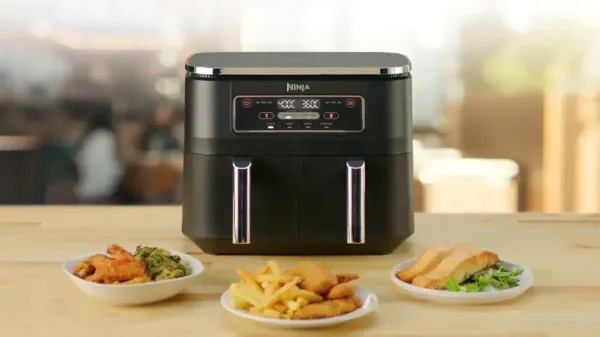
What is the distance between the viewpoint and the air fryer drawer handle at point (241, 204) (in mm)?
1404

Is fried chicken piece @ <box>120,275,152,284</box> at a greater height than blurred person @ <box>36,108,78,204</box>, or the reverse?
blurred person @ <box>36,108,78,204</box>

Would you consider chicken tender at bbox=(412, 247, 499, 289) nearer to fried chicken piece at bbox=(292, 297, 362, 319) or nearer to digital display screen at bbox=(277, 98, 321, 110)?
fried chicken piece at bbox=(292, 297, 362, 319)

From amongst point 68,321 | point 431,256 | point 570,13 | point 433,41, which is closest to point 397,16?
point 433,41

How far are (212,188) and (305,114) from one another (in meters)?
0.18

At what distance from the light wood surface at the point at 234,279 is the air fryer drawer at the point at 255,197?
4 centimetres

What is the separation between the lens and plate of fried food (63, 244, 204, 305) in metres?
1.19

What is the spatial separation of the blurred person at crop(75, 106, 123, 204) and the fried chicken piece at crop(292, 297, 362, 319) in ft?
5.91

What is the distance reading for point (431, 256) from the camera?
129cm

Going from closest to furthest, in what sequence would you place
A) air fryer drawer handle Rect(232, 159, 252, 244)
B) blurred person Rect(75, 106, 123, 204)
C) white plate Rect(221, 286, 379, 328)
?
1. white plate Rect(221, 286, 379, 328)
2. air fryer drawer handle Rect(232, 159, 252, 244)
3. blurred person Rect(75, 106, 123, 204)

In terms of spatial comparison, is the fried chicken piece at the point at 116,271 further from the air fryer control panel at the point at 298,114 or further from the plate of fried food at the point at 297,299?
the air fryer control panel at the point at 298,114

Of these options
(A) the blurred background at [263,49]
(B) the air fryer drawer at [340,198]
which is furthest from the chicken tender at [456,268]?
(A) the blurred background at [263,49]

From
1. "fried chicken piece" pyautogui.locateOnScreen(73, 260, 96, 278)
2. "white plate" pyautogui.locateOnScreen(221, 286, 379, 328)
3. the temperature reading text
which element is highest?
the temperature reading text

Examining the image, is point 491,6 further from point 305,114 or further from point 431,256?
point 431,256

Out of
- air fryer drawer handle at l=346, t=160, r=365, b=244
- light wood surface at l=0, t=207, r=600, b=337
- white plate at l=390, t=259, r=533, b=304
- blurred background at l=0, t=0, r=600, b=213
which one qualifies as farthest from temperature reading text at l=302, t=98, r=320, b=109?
blurred background at l=0, t=0, r=600, b=213
